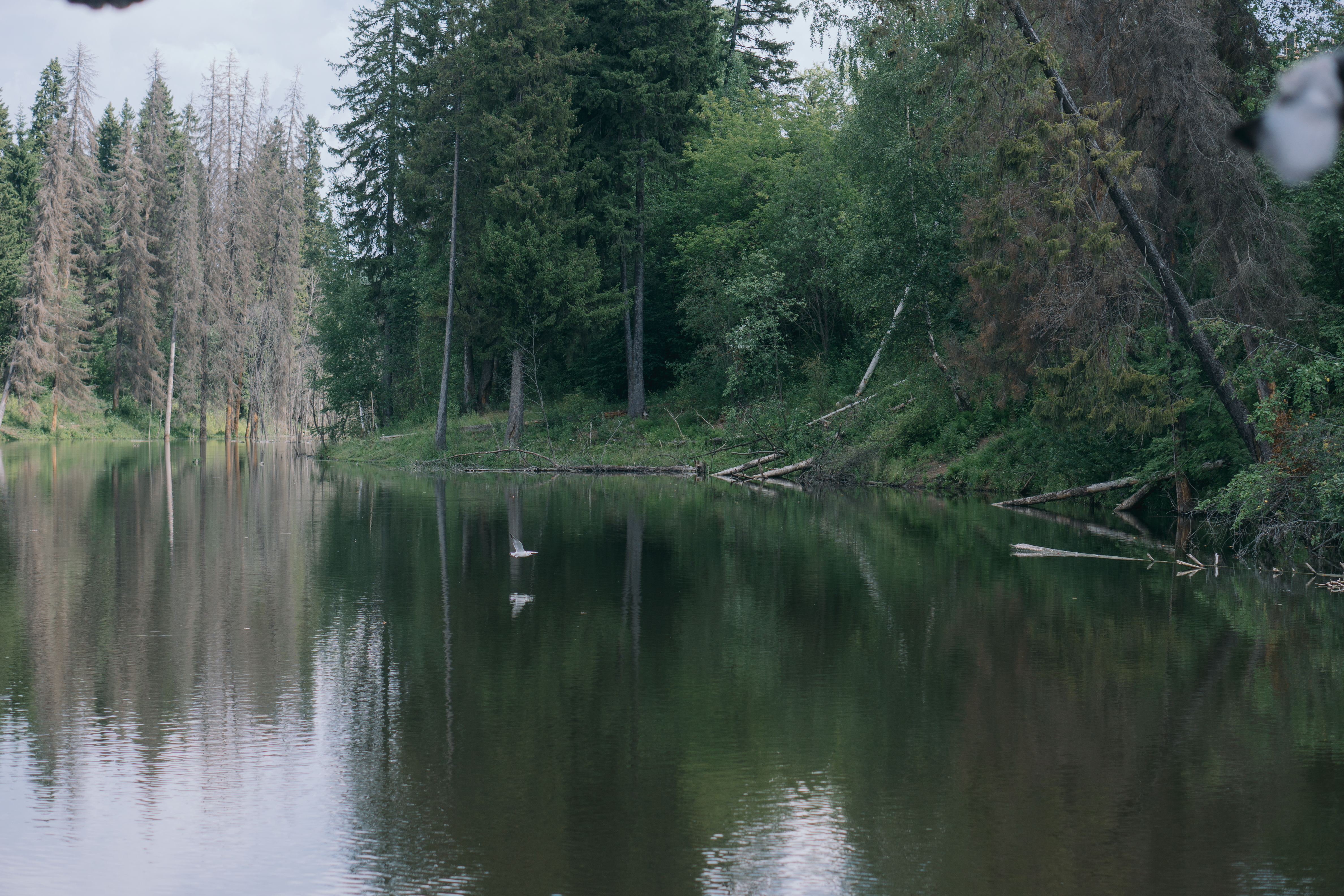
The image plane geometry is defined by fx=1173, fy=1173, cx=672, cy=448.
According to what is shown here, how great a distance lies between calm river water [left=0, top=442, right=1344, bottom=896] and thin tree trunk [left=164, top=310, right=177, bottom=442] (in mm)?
53385

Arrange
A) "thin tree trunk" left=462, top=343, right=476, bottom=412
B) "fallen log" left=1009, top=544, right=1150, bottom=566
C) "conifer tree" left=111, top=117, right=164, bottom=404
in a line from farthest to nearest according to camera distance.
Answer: "conifer tree" left=111, top=117, right=164, bottom=404 → "thin tree trunk" left=462, top=343, right=476, bottom=412 → "fallen log" left=1009, top=544, right=1150, bottom=566

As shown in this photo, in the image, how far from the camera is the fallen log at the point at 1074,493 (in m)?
23.0

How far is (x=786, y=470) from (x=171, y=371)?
4655 centimetres

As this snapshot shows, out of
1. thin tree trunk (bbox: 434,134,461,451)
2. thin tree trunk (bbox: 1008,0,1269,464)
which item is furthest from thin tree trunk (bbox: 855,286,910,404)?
thin tree trunk (bbox: 434,134,461,451)

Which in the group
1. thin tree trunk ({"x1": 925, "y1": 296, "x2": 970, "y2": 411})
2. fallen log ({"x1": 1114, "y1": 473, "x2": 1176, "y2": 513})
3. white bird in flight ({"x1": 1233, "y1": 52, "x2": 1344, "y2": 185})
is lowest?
fallen log ({"x1": 1114, "y1": 473, "x2": 1176, "y2": 513})

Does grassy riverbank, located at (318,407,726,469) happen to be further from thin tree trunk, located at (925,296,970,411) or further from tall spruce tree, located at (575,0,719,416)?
thin tree trunk, located at (925,296,970,411)

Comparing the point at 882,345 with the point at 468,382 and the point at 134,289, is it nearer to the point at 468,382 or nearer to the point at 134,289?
the point at 468,382

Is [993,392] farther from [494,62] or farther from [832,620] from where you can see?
[494,62]

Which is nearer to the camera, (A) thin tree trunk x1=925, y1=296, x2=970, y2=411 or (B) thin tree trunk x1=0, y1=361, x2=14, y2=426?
(A) thin tree trunk x1=925, y1=296, x2=970, y2=411

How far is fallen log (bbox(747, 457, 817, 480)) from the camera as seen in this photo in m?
32.5

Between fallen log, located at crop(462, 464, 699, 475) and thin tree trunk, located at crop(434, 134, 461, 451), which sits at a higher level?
thin tree trunk, located at crop(434, 134, 461, 451)

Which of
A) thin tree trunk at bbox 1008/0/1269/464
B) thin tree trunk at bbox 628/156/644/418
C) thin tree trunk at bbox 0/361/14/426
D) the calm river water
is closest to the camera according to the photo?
the calm river water

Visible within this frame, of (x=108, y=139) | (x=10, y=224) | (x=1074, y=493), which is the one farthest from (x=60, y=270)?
(x=1074, y=493)

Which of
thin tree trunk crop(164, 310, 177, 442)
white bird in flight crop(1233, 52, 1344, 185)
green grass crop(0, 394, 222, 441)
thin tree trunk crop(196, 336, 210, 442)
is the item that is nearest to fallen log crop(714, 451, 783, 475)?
white bird in flight crop(1233, 52, 1344, 185)
